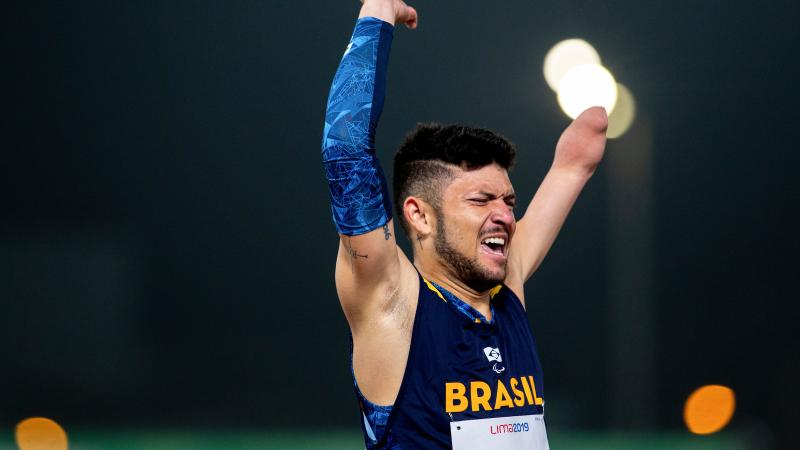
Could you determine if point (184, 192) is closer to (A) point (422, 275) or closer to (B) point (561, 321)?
(B) point (561, 321)

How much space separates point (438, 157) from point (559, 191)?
621 millimetres

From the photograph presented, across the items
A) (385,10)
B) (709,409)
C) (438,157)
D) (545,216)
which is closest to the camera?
(385,10)

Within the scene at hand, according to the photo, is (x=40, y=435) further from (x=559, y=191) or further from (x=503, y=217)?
(x=503, y=217)

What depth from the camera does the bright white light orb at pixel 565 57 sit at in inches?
203

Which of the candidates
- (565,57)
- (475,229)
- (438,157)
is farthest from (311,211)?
(475,229)

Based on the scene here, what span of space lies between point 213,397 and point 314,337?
0.69 m

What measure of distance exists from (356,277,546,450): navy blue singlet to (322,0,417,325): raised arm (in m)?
0.19

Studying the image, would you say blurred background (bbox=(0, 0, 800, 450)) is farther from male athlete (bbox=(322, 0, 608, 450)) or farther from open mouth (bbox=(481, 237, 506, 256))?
open mouth (bbox=(481, 237, 506, 256))

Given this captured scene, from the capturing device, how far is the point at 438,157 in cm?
221

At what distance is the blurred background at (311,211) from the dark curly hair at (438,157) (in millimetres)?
2873

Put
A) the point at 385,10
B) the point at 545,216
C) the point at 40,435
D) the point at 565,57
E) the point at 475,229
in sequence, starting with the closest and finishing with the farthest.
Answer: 1. the point at 385,10
2. the point at 475,229
3. the point at 545,216
4. the point at 40,435
5. the point at 565,57

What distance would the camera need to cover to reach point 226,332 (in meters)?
5.04

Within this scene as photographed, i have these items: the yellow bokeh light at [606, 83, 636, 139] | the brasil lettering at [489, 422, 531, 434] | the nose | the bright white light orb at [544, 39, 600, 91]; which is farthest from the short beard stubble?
the yellow bokeh light at [606, 83, 636, 139]

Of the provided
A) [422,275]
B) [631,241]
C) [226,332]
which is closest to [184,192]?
[226,332]
